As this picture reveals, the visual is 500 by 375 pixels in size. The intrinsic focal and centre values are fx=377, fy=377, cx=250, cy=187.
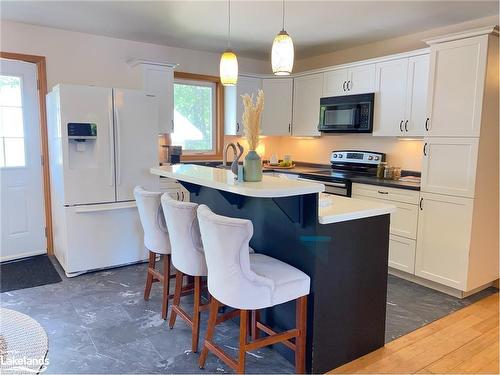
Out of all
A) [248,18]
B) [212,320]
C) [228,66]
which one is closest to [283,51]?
[228,66]

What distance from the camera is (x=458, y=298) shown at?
10.8 ft

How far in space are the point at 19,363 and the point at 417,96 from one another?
378cm

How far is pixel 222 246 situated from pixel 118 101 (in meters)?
2.39

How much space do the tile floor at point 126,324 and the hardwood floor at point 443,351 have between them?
0.12 meters

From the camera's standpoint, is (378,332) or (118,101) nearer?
(378,332)

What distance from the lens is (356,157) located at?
15.1 feet

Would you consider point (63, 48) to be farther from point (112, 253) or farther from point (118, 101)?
point (112, 253)

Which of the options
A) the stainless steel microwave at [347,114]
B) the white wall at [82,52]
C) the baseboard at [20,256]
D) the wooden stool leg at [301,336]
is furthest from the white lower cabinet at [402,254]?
the baseboard at [20,256]

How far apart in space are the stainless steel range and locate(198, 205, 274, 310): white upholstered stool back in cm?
234

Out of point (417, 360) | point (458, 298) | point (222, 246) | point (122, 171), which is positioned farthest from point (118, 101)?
point (458, 298)

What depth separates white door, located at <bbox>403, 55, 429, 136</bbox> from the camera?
3674 mm

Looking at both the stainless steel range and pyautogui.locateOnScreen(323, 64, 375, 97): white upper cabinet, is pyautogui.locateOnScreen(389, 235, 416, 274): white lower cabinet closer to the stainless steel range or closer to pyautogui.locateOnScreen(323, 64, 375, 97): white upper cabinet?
the stainless steel range

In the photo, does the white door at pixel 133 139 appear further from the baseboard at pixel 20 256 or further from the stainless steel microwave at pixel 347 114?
the stainless steel microwave at pixel 347 114

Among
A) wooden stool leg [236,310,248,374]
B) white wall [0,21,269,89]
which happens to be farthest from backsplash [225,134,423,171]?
wooden stool leg [236,310,248,374]
